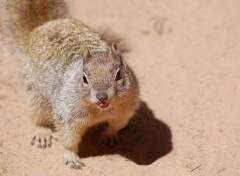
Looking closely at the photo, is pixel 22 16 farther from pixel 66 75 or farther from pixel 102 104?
pixel 102 104

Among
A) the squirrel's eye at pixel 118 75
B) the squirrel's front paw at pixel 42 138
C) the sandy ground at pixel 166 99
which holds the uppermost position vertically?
the squirrel's eye at pixel 118 75

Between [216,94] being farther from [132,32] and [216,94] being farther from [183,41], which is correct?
[132,32]

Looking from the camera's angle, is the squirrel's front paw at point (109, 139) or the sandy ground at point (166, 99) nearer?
the sandy ground at point (166, 99)

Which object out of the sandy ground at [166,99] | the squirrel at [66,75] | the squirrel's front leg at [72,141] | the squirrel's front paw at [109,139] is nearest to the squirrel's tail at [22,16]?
the squirrel at [66,75]

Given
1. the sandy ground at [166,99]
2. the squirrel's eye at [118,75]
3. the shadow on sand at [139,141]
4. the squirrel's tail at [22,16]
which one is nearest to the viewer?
the squirrel's eye at [118,75]

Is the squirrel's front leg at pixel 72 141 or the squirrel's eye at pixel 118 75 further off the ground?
the squirrel's eye at pixel 118 75

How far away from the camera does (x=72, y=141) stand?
18.6ft

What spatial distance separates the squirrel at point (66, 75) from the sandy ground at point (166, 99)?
0.27m

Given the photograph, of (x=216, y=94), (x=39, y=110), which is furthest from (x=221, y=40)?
(x=39, y=110)

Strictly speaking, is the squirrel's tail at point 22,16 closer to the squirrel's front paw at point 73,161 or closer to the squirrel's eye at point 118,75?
the squirrel's front paw at point 73,161

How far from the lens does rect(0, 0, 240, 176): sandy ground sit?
5688 millimetres

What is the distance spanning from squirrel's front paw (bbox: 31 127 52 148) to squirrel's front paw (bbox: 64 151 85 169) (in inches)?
18.2

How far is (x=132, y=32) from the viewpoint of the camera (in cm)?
795

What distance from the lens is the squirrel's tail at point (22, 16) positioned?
6.44 m
